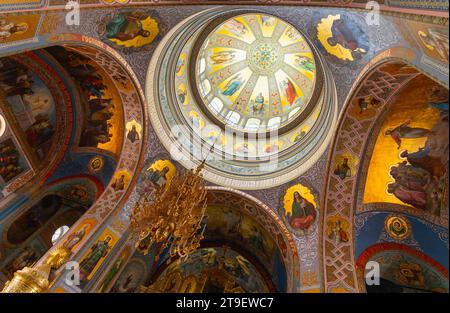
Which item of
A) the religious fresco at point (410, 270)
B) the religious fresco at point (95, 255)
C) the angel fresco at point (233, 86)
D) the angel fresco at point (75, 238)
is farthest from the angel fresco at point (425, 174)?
the angel fresco at point (75, 238)

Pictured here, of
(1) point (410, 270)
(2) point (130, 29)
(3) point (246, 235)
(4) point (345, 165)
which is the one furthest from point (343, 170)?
(2) point (130, 29)

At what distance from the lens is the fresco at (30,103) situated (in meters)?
10.4

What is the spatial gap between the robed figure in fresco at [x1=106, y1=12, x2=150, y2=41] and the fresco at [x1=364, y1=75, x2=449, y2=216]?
723 cm

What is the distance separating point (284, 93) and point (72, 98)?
9.69m

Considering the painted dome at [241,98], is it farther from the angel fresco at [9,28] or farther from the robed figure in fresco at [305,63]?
the angel fresco at [9,28]

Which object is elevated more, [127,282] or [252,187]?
[252,187]

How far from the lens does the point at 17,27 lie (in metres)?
6.77

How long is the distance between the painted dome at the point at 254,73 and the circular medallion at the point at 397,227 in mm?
6144

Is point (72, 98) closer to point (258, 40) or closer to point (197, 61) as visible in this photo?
point (197, 61)

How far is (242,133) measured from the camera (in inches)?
579

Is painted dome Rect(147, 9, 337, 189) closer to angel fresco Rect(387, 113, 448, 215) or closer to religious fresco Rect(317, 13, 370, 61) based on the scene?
religious fresco Rect(317, 13, 370, 61)

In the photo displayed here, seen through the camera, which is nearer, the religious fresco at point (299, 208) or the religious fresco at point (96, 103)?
the religious fresco at point (96, 103)

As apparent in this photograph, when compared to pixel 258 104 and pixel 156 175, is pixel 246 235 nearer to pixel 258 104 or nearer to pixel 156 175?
pixel 156 175

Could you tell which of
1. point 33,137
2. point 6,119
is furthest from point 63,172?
point 6,119
